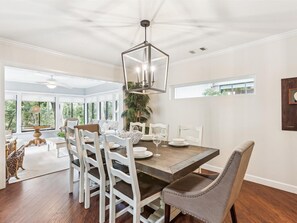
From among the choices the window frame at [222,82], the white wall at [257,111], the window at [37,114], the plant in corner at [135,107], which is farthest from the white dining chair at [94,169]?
the window at [37,114]

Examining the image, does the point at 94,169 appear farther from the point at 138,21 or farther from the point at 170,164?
the point at 138,21

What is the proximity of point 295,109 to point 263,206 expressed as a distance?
152 cm

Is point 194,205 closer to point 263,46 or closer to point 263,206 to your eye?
point 263,206

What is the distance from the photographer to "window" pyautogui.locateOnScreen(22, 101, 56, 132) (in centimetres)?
662

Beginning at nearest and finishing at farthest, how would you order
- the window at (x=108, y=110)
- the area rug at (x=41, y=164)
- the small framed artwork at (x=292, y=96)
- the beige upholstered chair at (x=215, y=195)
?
the beige upholstered chair at (x=215, y=195)
the small framed artwork at (x=292, y=96)
the area rug at (x=41, y=164)
the window at (x=108, y=110)

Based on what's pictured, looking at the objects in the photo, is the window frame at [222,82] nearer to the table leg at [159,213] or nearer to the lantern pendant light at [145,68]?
the lantern pendant light at [145,68]

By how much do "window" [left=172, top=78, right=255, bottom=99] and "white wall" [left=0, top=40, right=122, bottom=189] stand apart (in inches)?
73.4

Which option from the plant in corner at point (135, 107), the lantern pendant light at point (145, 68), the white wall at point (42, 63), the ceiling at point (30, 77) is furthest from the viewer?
the ceiling at point (30, 77)

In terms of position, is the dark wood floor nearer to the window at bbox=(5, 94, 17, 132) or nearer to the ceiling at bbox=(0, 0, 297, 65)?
the ceiling at bbox=(0, 0, 297, 65)

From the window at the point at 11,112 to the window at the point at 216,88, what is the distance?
6373 mm

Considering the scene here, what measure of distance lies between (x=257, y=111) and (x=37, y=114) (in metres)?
7.91

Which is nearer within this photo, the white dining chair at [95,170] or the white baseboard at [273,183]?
the white dining chair at [95,170]

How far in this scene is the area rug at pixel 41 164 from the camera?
3272mm

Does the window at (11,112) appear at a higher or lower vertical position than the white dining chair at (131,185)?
higher
